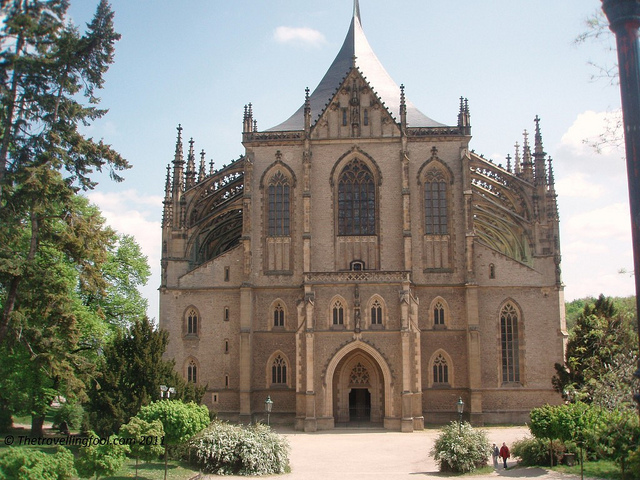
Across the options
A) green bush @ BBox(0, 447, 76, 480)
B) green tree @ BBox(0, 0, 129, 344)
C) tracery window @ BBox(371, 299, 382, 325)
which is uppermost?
green tree @ BBox(0, 0, 129, 344)

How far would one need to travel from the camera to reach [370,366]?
43.3 metres

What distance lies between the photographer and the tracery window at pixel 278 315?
44406 millimetres

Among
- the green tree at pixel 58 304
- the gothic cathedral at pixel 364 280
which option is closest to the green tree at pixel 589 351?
the gothic cathedral at pixel 364 280

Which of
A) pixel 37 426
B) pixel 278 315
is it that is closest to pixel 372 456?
pixel 278 315

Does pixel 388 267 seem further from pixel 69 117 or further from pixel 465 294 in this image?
pixel 69 117

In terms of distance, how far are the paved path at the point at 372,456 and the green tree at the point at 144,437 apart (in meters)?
3.76

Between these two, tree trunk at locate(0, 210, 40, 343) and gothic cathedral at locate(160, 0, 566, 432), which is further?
gothic cathedral at locate(160, 0, 566, 432)

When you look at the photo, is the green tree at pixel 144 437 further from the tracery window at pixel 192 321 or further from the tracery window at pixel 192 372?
the tracery window at pixel 192 321

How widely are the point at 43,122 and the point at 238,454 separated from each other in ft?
50.2

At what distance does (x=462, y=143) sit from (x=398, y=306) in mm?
12211

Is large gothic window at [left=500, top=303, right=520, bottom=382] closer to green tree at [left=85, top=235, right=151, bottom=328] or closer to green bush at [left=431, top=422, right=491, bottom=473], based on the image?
green bush at [left=431, top=422, right=491, bottom=473]

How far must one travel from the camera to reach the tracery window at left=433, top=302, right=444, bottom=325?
43.7 metres

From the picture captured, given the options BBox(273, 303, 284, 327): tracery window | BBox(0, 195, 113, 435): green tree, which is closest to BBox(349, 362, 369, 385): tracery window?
BBox(273, 303, 284, 327): tracery window

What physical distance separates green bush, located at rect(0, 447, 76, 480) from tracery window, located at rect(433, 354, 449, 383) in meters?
28.3
